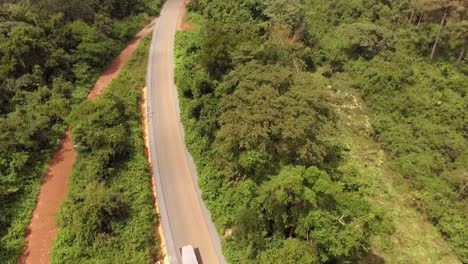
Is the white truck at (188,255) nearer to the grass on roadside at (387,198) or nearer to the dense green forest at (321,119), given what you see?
the dense green forest at (321,119)

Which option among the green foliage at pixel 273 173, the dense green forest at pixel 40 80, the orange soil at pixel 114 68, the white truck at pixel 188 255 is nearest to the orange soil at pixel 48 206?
the dense green forest at pixel 40 80

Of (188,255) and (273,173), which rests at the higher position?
(273,173)

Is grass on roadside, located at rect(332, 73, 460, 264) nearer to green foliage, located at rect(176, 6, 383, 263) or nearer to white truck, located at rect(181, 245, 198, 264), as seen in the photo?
green foliage, located at rect(176, 6, 383, 263)

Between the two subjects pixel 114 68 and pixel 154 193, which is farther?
pixel 114 68

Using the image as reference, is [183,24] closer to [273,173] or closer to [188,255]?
[273,173]

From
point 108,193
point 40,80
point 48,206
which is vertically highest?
point 40,80

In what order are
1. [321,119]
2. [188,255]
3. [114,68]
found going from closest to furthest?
[188,255]
[321,119]
[114,68]

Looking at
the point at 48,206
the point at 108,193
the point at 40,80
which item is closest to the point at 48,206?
the point at 48,206

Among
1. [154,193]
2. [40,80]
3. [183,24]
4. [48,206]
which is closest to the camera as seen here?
[48,206]
